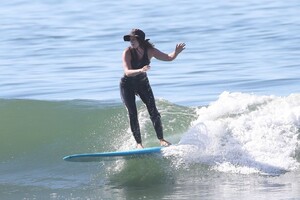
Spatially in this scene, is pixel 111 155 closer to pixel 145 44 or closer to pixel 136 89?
pixel 136 89

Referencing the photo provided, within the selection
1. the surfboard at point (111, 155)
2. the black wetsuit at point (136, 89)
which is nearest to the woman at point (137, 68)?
the black wetsuit at point (136, 89)

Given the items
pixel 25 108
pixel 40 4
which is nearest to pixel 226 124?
pixel 25 108

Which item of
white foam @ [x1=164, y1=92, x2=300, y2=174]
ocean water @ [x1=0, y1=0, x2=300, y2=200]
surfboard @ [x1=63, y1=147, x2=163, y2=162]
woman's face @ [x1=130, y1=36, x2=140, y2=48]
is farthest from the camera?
white foam @ [x1=164, y1=92, x2=300, y2=174]

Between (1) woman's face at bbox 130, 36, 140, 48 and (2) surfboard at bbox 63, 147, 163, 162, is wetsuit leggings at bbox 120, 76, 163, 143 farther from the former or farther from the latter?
(1) woman's face at bbox 130, 36, 140, 48

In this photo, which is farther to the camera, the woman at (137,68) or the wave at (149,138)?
the wave at (149,138)

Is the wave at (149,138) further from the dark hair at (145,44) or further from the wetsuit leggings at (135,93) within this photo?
the dark hair at (145,44)

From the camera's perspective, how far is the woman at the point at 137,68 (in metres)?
13.2

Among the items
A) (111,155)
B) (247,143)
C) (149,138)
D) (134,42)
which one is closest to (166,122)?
(149,138)

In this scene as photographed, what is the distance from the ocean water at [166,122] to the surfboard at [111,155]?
21cm

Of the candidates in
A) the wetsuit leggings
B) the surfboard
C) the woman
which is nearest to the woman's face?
the woman

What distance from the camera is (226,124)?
14797 mm

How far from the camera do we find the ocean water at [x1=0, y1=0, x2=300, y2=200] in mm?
13633

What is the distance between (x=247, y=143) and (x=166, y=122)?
8.03ft

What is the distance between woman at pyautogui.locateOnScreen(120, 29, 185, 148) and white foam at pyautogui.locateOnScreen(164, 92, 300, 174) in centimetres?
62
